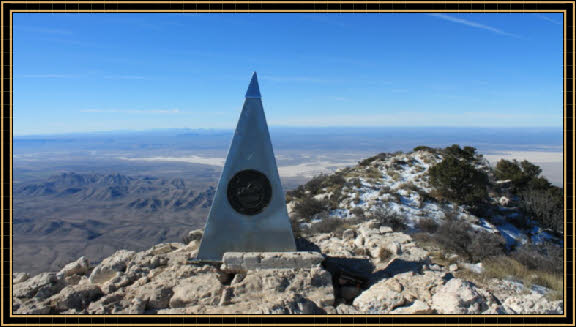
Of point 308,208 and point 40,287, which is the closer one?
point 40,287

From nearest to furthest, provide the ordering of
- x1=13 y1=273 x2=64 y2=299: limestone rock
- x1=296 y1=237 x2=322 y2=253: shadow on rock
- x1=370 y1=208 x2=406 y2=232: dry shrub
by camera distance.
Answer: x1=13 y1=273 x2=64 y2=299: limestone rock < x1=296 y1=237 x2=322 y2=253: shadow on rock < x1=370 y1=208 x2=406 y2=232: dry shrub

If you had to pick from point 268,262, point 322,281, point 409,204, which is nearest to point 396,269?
point 322,281

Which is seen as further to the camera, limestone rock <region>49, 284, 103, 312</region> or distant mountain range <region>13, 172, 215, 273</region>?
distant mountain range <region>13, 172, 215, 273</region>

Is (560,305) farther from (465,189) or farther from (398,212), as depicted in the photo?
(465,189)

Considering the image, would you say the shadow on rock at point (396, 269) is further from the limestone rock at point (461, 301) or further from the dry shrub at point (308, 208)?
the dry shrub at point (308, 208)

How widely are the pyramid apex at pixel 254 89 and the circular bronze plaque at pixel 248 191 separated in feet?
5.03

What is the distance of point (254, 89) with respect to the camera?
244 inches

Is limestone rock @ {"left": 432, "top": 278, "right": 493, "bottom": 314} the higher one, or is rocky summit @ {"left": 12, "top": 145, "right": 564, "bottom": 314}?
limestone rock @ {"left": 432, "top": 278, "right": 493, "bottom": 314}

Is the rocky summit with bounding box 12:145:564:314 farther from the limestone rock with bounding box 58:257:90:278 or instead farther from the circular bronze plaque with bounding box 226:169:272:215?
the circular bronze plaque with bounding box 226:169:272:215

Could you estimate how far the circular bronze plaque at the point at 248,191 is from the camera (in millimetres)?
6184

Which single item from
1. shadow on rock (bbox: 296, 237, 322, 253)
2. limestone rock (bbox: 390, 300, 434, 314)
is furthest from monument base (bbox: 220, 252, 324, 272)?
shadow on rock (bbox: 296, 237, 322, 253)

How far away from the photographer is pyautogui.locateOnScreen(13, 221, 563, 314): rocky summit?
4.34m

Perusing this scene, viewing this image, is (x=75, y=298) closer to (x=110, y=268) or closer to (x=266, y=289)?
(x=110, y=268)

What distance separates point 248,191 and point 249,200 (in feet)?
0.64
